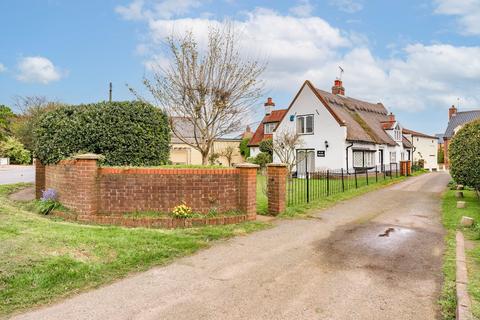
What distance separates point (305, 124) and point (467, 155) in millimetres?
15785

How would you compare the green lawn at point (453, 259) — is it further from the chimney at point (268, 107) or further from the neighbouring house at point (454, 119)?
the neighbouring house at point (454, 119)

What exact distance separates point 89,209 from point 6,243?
9.07 ft

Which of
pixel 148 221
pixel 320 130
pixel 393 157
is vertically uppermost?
pixel 320 130

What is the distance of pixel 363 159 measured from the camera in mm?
28031

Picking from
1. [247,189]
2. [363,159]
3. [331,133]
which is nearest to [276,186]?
[247,189]

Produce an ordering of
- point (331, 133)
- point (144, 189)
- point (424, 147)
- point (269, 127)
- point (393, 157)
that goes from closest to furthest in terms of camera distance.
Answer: point (144, 189) < point (331, 133) < point (393, 157) < point (269, 127) < point (424, 147)

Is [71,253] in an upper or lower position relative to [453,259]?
upper

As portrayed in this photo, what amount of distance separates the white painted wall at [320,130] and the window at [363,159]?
5.78 feet

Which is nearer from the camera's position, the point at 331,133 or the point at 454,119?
the point at 331,133

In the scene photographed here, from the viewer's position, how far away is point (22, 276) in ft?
16.5

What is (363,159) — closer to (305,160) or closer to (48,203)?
(305,160)

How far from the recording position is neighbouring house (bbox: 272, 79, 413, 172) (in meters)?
26.1

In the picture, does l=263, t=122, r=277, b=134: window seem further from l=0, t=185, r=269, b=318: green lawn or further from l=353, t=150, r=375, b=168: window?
l=0, t=185, r=269, b=318: green lawn

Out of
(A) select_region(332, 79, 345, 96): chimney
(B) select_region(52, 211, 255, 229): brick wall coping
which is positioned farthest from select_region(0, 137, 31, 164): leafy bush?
(B) select_region(52, 211, 255, 229): brick wall coping
